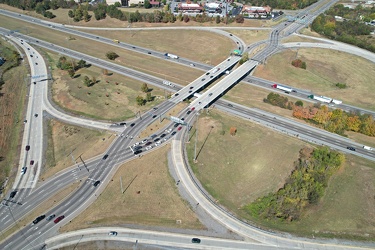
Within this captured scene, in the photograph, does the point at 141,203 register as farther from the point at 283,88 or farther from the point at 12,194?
the point at 283,88

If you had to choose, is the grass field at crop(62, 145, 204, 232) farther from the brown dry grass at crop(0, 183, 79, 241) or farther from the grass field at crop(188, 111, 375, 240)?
the grass field at crop(188, 111, 375, 240)

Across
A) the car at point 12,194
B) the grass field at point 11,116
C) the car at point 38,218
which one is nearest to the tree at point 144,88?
the grass field at point 11,116

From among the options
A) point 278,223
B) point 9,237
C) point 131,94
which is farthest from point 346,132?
point 9,237

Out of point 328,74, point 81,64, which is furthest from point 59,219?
point 328,74

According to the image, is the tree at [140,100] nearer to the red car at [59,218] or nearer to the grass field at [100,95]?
the grass field at [100,95]

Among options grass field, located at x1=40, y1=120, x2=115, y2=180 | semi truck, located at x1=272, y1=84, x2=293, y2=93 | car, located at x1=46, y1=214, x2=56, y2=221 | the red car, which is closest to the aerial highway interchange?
the red car
